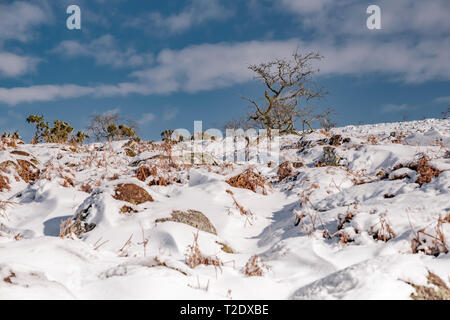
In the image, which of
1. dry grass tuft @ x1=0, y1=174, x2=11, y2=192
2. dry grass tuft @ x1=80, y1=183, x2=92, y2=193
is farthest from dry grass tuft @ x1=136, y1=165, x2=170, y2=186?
dry grass tuft @ x1=0, y1=174, x2=11, y2=192

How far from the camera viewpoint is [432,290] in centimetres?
194

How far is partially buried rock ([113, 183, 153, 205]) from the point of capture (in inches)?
175

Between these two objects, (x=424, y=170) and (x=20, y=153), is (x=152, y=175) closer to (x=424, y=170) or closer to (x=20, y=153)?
(x=20, y=153)

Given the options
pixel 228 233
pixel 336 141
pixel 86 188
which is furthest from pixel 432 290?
pixel 336 141

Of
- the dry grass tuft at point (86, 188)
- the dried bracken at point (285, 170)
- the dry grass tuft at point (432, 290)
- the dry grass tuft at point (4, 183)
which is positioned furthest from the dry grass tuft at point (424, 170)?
the dry grass tuft at point (4, 183)

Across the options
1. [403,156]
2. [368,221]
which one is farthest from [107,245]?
[403,156]

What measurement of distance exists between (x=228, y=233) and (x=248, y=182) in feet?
6.93

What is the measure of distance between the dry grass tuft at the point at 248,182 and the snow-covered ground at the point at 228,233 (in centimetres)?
22

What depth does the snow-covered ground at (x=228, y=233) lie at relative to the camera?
1.97 meters

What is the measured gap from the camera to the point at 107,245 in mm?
3451

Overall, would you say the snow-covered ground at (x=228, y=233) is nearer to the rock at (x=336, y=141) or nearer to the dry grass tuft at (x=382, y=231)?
the dry grass tuft at (x=382, y=231)

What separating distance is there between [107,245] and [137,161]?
4.68 meters

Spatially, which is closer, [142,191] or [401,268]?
[401,268]
